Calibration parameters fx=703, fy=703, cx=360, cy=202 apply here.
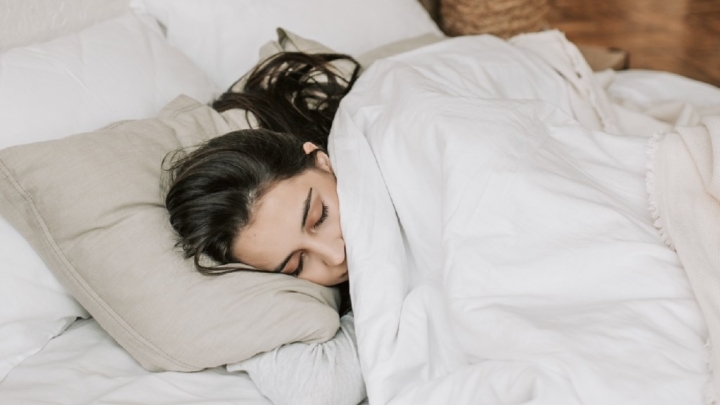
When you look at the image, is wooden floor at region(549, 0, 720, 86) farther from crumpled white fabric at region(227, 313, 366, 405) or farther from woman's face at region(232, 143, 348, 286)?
crumpled white fabric at region(227, 313, 366, 405)

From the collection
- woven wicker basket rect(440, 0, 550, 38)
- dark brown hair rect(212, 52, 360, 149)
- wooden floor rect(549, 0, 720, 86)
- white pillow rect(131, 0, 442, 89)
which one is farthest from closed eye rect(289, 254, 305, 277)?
wooden floor rect(549, 0, 720, 86)

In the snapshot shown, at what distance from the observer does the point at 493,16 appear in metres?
2.35

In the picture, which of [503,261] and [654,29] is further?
[654,29]

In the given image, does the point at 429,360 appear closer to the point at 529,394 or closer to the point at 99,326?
the point at 529,394

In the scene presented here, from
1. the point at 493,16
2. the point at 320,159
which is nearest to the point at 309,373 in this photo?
the point at 320,159

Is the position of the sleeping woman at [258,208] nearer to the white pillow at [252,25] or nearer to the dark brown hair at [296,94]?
the dark brown hair at [296,94]

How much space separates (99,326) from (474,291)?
65cm

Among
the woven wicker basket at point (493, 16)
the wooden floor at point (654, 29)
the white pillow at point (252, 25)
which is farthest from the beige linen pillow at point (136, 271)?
the wooden floor at point (654, 29)

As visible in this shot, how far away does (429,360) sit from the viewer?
38.4 inches

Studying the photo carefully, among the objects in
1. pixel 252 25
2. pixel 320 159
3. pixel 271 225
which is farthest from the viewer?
pixel 252 25

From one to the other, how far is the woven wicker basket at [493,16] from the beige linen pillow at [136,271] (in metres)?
1.48

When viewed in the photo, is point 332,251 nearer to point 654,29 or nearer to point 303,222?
point 303,222

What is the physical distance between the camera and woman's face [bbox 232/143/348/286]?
107cm

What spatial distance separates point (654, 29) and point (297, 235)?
2.65 metres
